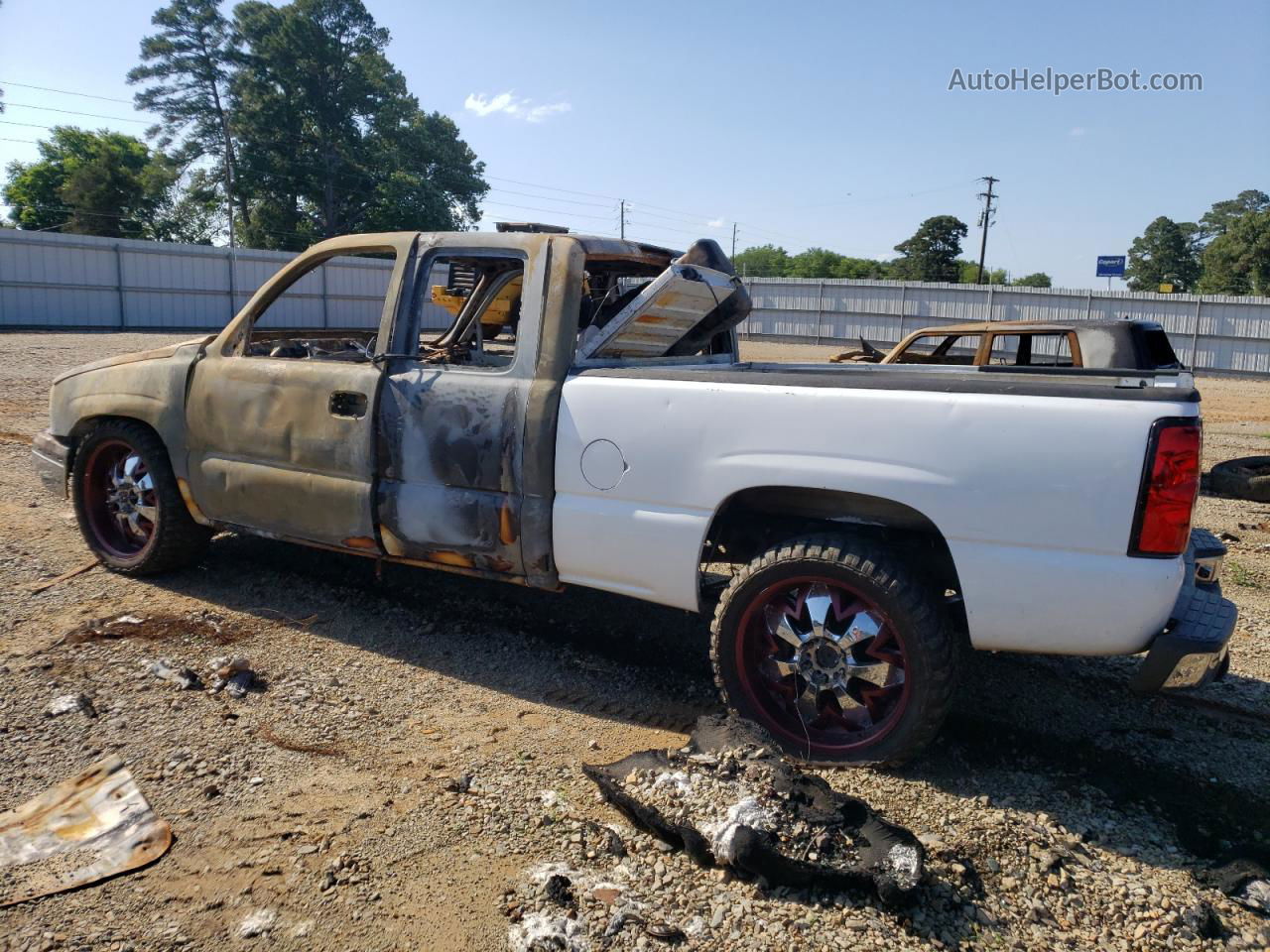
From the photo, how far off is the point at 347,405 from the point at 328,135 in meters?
56.6

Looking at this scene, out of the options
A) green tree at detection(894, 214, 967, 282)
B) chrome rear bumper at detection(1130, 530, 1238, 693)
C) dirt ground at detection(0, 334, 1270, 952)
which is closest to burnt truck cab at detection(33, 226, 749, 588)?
dirt ground at detection(0, 334, 1270, 952)

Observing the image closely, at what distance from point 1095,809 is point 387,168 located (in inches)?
2270

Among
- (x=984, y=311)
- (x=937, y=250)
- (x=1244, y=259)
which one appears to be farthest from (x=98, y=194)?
(x=1244, y=259)

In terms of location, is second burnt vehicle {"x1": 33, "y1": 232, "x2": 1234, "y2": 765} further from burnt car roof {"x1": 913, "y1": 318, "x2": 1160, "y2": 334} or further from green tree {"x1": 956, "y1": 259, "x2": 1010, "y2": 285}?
green tree {"x1": 956, "y1": 259, "x2": 1010, "y2": 285}

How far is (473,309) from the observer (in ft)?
16.8

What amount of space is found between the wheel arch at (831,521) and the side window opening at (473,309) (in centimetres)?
155

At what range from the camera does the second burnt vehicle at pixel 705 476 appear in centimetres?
312

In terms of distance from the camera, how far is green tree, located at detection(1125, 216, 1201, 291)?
221 ft

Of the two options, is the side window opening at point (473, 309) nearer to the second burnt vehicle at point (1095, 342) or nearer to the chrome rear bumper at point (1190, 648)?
the chrome rear bumper at point (1190, 648)

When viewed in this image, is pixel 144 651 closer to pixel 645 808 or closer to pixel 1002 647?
pixel 645 808

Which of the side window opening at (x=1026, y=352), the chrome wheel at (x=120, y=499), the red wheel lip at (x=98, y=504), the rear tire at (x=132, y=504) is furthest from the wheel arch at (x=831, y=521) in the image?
the side window opening at (x=1026, y=352)

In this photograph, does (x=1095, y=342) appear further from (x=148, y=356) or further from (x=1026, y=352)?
(x=148, y=356)

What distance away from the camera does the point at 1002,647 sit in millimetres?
3336

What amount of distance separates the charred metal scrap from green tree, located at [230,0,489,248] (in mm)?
53383
